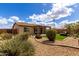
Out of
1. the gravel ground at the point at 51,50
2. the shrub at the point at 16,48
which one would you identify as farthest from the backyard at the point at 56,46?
the shrub at the point at 16,48

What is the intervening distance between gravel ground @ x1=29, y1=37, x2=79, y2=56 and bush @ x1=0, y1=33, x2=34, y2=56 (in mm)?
208

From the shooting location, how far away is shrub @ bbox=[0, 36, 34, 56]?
16.2 ft

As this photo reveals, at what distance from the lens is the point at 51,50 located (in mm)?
5219

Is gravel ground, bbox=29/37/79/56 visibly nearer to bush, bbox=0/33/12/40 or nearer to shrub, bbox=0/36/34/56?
shrub, bbox=0/36/34/56

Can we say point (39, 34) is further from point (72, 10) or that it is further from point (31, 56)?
point (72, 10)

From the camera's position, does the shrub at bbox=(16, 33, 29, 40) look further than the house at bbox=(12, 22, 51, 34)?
No

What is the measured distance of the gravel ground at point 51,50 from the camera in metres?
5.12

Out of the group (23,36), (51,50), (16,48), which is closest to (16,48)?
(16,48)

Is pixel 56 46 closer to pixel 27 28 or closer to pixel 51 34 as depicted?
pixel 51 34

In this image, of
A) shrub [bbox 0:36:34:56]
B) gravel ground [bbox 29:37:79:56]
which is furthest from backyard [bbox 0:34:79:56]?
shrub [bbox 0:36:34:56]

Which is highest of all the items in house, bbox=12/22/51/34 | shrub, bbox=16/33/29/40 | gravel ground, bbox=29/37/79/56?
house, bbox=12/22/51/34

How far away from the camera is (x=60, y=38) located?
5266 mm

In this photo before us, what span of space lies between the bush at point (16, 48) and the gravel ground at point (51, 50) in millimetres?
208

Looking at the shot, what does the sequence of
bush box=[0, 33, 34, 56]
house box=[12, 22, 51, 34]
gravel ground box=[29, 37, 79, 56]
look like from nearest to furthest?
1. bush box=[0, 33, 34, 56]
2. gravel ground box=[29, 37, 79, 56]
3. house box=[12, 22, 51, 34]
